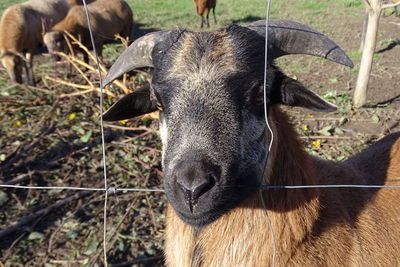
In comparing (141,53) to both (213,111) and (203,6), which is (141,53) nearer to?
(213,111)

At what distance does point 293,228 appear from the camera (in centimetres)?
227

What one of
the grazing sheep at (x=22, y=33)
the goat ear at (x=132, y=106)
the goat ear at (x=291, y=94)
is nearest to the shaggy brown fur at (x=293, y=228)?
the goat ear at (x=291, y=94)

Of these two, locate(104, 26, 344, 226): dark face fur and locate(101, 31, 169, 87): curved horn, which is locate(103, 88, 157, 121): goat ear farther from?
locate(104, 26, 344, 226): dark face fur

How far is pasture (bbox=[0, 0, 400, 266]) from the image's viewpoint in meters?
4.14

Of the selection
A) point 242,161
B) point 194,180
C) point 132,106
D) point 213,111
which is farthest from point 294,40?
point 132,106

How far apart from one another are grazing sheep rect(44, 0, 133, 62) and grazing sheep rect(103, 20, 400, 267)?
8314 millimetres

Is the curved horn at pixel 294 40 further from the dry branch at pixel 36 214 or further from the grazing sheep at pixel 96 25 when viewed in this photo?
the grazing sheep at pixel 96 25

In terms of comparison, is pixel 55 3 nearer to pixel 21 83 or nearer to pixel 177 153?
pixel 21 83

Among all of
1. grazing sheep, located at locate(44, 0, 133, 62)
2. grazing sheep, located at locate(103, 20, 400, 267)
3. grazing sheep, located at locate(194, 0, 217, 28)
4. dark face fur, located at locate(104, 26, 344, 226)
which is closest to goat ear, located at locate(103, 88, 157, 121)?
grazing sheep, located at locate(103, 20, 400, 267)

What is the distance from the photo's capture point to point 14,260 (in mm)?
3926

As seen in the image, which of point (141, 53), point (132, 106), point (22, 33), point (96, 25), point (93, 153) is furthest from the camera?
point (96, 25)

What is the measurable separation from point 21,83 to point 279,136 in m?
8.42

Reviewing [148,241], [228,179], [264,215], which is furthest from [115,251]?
[228,179]

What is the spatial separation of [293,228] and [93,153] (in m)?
4.26
